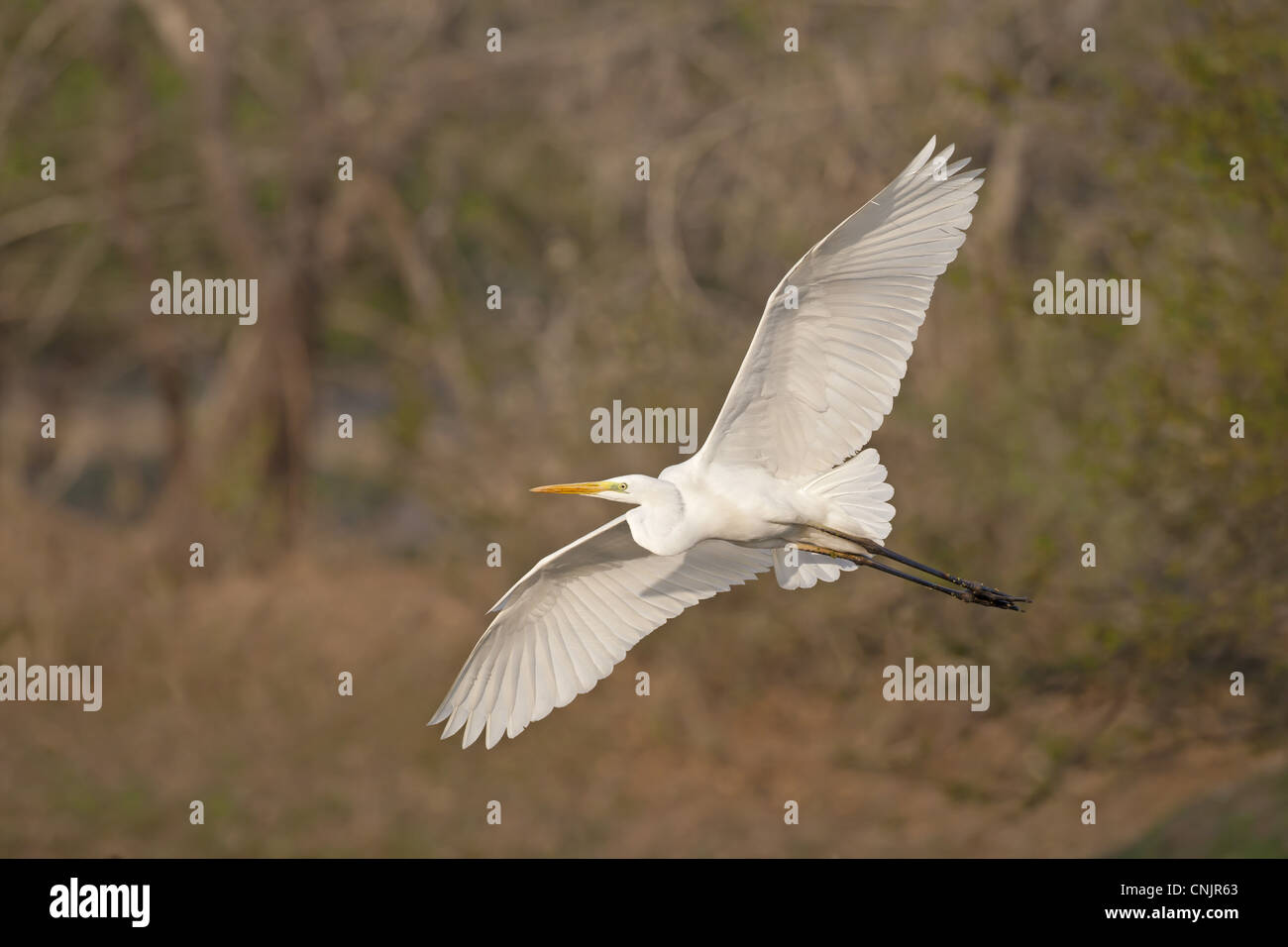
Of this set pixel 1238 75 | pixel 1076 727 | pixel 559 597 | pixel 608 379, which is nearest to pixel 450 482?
pixel 608 379

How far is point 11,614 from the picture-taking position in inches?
528

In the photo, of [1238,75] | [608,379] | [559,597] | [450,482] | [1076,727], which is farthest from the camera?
[450,482]

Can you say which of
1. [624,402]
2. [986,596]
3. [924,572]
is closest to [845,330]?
[924,572]

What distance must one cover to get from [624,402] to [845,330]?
6.13 m

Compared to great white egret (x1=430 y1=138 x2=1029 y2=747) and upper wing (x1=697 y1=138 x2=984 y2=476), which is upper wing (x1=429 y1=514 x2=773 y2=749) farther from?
upper wing (x1=697 y1=138 x2=984 y2=476)

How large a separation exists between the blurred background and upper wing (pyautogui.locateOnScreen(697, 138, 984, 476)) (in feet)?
8.93

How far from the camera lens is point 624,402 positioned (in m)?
11.7

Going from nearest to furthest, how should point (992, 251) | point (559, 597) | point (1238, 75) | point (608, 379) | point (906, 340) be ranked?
point (906, 340) < point (559, 597) < point (1238, 75) < point (992, 251) < point (608, 379)

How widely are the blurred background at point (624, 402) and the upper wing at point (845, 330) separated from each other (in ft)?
8.93

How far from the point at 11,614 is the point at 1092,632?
31.2 ft

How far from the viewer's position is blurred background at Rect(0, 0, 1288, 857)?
826cm

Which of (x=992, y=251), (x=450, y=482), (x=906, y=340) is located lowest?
(x=906, y=340)

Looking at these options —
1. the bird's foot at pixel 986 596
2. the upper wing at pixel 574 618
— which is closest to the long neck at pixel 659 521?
the upper wing at pixel 574 618
